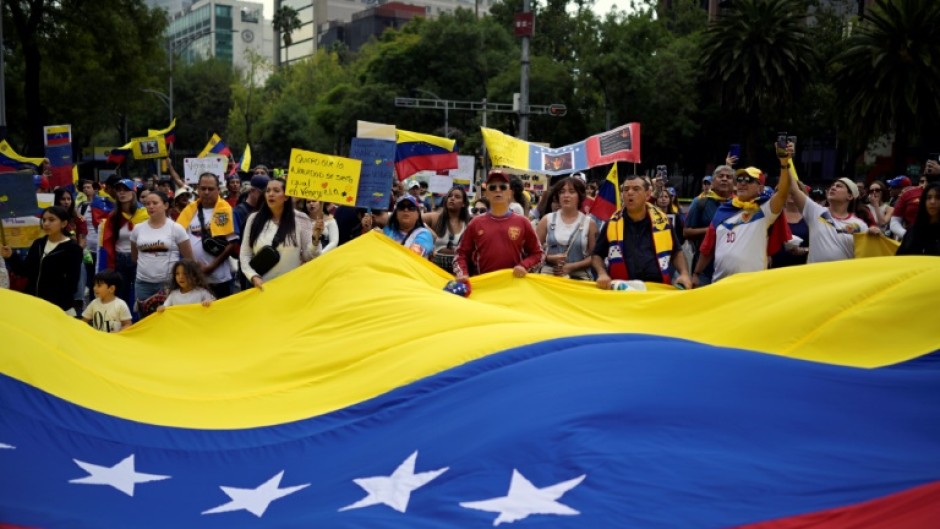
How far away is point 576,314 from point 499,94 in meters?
54.4

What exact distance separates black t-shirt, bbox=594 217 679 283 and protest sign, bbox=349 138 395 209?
289 centimetres

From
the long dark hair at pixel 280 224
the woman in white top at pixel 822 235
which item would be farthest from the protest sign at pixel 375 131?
the woman in white top at pixel 822 235

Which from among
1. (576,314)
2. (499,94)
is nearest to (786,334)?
(576,314)

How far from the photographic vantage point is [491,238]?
8.56 m

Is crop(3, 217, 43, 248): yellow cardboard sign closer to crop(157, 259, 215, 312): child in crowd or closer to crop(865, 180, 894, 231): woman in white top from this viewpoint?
crop(157, 259, 215, 312): child in crowd

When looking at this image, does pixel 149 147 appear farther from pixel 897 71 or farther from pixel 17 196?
pixel 897 71

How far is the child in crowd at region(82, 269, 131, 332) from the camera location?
30.6 ft

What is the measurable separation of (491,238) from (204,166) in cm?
1285

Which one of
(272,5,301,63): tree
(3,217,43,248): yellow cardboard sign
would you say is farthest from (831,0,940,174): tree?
(272,5,301,63): tree

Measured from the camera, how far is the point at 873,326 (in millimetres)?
5859

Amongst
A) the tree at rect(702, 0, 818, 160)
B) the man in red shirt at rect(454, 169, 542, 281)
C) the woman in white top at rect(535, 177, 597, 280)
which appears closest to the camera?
the man in red shirt at rect(454, 169, 542, 281)

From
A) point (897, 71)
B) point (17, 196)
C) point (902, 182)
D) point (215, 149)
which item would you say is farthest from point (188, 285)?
point (897, 71)

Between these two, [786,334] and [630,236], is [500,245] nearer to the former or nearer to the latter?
[630,236]

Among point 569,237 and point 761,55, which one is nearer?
point 569,237
